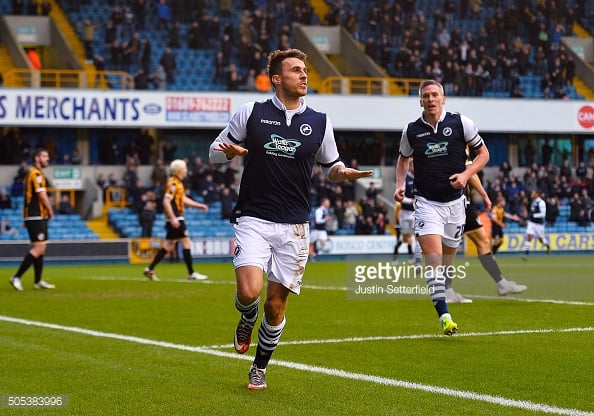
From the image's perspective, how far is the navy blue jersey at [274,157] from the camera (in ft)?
25.7

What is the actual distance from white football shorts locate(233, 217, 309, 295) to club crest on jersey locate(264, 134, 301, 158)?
0.50 meters

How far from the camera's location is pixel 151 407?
7.02 meters

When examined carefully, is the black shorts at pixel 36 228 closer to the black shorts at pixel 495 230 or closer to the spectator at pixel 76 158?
the black shorts at pixel 495 230

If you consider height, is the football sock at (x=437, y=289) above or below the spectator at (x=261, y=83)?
below

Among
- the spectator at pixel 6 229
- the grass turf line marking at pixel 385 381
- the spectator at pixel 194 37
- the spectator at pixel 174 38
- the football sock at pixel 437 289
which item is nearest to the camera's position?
the grass turf line marking at pixel 385 381

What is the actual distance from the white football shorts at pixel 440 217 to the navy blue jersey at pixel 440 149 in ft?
0.25

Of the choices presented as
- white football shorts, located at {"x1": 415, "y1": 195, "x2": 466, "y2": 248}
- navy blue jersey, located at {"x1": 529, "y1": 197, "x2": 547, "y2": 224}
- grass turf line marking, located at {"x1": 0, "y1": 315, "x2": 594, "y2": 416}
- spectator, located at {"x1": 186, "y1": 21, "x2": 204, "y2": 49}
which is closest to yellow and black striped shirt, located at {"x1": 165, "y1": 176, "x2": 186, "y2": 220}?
grass turf line marking, located at {"x1": 0, "y1": 315, "x2": 594, "y2": 416}

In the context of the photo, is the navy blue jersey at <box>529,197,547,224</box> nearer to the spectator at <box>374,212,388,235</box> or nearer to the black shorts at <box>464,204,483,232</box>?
the spectator at <box>374,212,388,235</box>

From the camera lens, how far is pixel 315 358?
30.6 feet

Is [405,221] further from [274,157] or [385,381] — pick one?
[274,157]

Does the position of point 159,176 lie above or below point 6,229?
above

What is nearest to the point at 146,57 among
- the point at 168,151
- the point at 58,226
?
the point at 168,151

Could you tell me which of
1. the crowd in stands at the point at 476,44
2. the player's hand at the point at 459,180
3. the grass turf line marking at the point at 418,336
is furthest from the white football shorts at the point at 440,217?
the crowd in stands at the point at 476,44

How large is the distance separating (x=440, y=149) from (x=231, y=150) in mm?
4758
